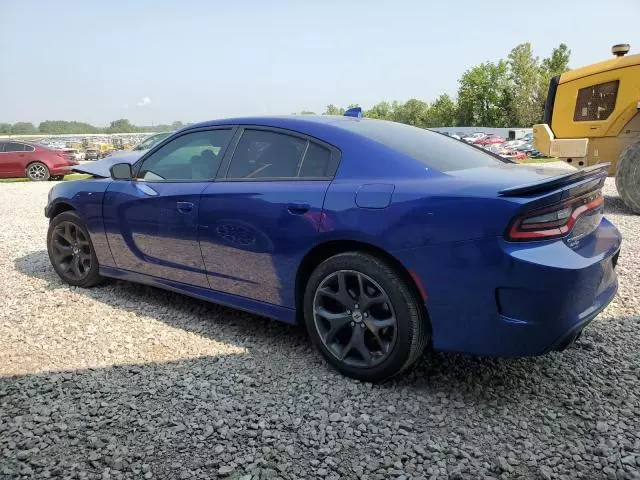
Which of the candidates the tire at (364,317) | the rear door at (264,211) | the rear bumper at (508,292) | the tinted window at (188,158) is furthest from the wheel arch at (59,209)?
the rear bumper at (508,292)

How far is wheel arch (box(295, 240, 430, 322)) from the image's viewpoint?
8.34 ft

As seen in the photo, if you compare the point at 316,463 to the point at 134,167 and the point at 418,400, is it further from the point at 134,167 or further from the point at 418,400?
the point at 134,167

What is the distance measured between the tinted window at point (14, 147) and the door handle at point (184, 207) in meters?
15.7

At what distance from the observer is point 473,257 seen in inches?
89.7

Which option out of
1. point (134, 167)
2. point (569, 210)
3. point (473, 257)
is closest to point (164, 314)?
point (134, 167)

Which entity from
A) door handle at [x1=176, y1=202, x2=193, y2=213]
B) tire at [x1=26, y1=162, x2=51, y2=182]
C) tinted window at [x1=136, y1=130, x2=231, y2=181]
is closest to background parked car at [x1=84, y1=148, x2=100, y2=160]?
tire at [x1=26, y1=162, x2=51, y2=182]

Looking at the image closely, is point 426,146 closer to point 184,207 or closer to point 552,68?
point 184,207

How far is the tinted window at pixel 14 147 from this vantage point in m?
16.2

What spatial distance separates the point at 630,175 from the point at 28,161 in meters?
16.8

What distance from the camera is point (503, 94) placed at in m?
71.6

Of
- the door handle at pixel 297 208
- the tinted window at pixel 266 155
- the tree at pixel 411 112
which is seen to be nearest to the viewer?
the door handle at pixel 297 208

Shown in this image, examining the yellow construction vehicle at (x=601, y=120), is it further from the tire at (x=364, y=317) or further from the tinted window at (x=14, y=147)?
the tinted window at (x=14, y=147)

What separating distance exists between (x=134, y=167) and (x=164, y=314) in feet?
3.89

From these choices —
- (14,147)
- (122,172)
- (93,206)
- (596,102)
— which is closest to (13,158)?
(14,147)
